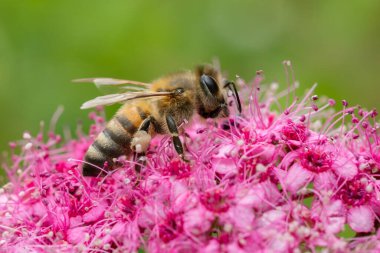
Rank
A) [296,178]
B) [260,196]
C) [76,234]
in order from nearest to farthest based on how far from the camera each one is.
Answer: [260,196] → [296,178] → [76,234]

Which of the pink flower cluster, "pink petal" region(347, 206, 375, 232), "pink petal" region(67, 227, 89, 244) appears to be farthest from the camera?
"pink petal" region(67, 227, 89, 244)

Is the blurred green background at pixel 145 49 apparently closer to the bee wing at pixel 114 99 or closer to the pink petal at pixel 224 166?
the bee wing at pixel 114 99

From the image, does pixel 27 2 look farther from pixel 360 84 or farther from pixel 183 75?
pixel 360 84

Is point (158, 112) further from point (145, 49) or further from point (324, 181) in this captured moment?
point (145, 49)

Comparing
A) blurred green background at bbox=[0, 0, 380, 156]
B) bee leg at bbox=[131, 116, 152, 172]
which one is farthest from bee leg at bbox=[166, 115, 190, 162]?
blurred green background at bbox=[0, 0, 380, 156]

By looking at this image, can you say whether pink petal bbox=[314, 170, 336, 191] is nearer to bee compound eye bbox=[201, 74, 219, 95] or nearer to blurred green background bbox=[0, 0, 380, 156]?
bee compound eye bbox=[201, 74, 219, 95]

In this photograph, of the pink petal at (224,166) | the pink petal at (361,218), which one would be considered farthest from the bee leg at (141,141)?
the pink petal at (361,218)

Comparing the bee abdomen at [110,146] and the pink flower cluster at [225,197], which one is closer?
the pink flower cluster at [225,197]

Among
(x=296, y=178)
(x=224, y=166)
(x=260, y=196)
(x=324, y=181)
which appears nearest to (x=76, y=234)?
(x=224, y=166)
